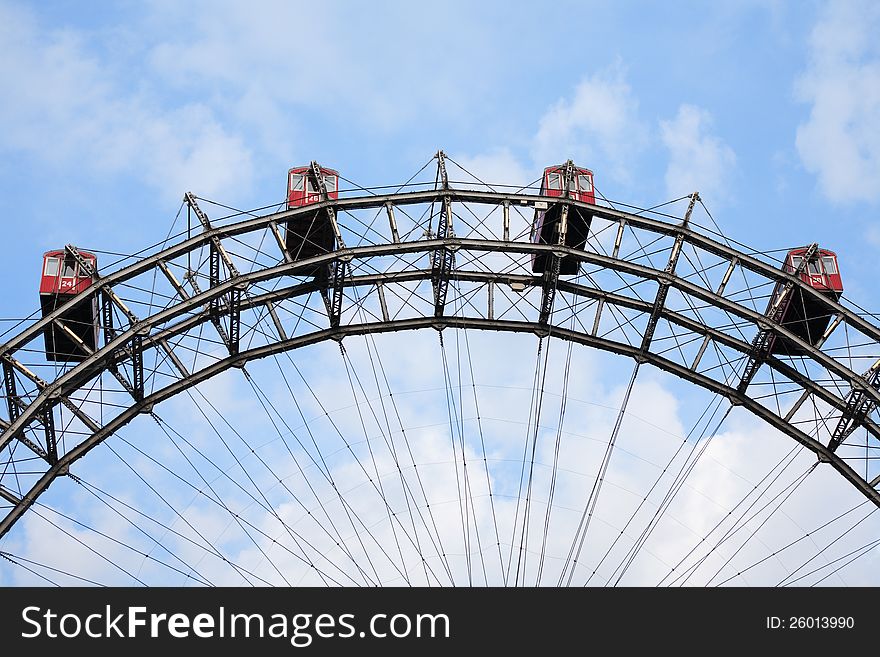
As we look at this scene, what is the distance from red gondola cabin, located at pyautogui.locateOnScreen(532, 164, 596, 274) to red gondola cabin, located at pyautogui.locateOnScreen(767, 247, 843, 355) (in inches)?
261

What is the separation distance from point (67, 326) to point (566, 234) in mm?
16292

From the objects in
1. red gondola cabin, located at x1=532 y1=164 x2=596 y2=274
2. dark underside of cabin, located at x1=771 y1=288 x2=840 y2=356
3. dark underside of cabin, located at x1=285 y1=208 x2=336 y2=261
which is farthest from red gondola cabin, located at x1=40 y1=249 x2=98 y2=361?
dark underside of cabin, located at x1=771 y1=288 x2=840 y2=356

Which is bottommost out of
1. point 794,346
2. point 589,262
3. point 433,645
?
point 433,645

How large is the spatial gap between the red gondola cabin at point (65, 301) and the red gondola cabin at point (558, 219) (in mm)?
14145

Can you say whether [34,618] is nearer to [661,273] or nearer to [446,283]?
[446,283]

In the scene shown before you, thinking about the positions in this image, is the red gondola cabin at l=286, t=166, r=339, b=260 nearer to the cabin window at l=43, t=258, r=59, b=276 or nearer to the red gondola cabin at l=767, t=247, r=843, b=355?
the cabin window at l=43, t=258, r=59, b=276

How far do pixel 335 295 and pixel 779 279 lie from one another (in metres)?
14.2

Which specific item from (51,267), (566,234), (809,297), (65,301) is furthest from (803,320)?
(51,267)

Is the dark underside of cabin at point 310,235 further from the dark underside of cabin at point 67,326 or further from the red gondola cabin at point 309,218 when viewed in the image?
the dark underside of cabin at point 67,326

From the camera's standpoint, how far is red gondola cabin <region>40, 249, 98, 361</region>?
36906mm

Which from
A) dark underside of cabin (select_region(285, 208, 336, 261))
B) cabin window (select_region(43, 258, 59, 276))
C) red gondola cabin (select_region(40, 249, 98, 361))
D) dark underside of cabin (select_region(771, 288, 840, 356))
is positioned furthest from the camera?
dark underside of cabin (select_region(771, 288, 840, 356))

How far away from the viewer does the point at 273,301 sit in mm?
37688

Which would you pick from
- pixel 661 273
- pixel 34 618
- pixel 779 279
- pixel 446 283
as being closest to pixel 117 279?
pixel 446 283

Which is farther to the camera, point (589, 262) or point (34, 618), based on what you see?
point (589, 262)
